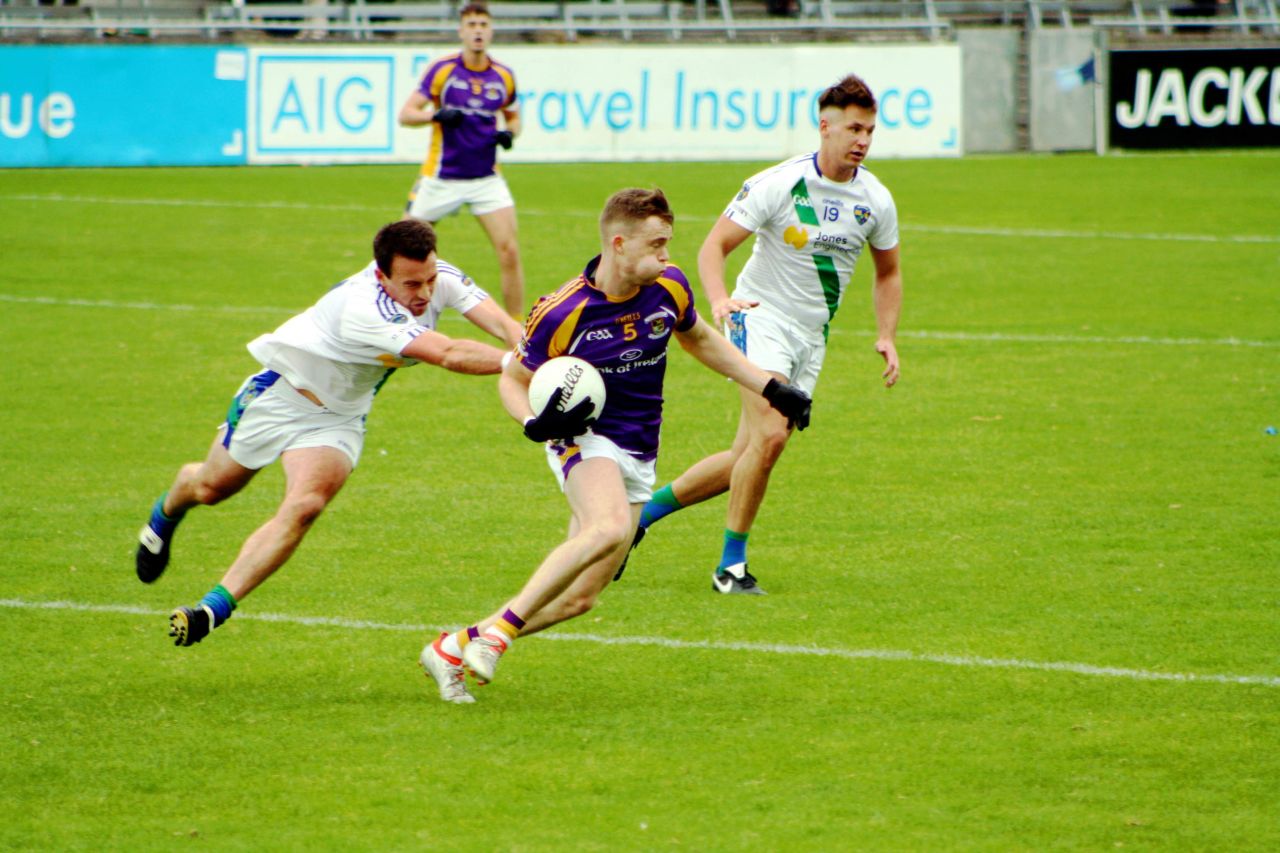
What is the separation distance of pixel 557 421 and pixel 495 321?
1040 mm

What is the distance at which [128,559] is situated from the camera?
330 inches

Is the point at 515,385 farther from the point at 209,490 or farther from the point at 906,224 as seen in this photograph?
the point at 906,224

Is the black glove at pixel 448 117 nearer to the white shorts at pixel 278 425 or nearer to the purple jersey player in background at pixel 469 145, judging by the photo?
the purple jersey player in background at pixel 469 145

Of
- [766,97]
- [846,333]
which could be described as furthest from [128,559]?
[766,97]

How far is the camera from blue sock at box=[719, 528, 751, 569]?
7.96m

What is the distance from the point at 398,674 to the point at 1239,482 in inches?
215

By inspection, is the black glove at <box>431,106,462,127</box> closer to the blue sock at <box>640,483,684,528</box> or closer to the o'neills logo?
the blue sock at <box>640,483,684,528</box>

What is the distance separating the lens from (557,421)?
20.0 ft

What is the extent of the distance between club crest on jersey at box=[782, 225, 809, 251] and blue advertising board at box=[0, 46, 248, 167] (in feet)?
61.8

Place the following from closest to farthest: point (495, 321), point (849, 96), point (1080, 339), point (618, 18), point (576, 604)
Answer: point (576, 604) < point (495, 321) < point (849, 96) < point (1080, 339) < point (618, 18)

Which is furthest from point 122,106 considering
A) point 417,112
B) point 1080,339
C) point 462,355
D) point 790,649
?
point 790,649

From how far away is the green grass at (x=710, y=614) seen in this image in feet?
17.7

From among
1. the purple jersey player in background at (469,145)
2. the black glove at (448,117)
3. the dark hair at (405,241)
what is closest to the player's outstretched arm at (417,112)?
the purple jersey player in background at (469,145)

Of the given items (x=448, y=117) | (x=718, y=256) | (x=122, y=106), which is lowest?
(x=718, y=256)
